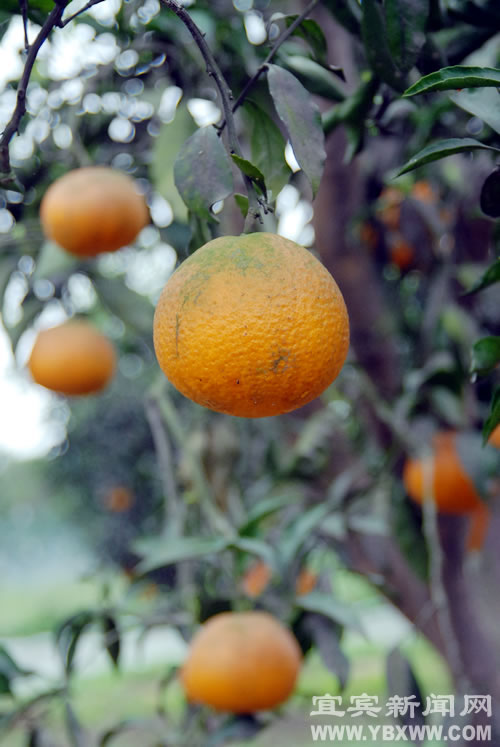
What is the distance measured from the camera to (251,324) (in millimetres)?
415

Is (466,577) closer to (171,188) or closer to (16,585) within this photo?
(171,188)

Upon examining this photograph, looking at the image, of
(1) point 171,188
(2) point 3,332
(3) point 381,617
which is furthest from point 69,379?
(3) point 381,617

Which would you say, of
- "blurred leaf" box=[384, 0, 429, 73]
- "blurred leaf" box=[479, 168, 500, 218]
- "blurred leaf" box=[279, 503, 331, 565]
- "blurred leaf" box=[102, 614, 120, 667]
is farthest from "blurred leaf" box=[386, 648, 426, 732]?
"blurred leaf" box=[384, 0, 429, 73]

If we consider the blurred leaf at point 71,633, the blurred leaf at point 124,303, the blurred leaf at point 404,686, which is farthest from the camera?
the blurred leaf at point 124,303

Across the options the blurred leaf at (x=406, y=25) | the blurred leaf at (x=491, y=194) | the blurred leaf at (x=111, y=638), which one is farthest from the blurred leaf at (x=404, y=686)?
the blurred leaf at (x=406, y=25)

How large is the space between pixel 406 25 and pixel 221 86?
0.69 ft

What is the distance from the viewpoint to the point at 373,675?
12.1 ft

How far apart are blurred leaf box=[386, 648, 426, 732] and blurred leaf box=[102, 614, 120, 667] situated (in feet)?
1.35

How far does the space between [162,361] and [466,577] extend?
105cm

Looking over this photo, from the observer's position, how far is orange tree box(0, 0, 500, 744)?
448 millimetres

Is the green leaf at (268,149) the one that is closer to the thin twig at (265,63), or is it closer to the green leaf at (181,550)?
the thin twig at (265,63)

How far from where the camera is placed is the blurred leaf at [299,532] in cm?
100

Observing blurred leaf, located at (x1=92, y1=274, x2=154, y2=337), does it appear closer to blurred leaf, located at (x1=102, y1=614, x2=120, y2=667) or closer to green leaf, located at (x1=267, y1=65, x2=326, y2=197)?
blurred leaf, located at (x1=102, y1=614, x2=120, y2=667)

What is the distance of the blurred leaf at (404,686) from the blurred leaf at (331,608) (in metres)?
0.06
